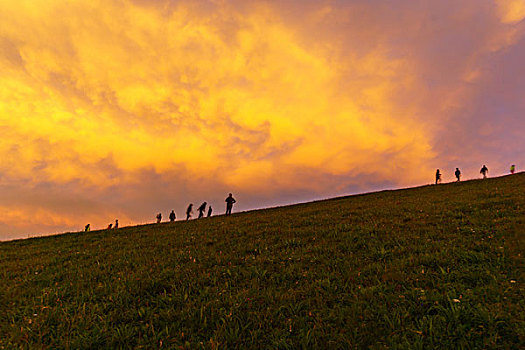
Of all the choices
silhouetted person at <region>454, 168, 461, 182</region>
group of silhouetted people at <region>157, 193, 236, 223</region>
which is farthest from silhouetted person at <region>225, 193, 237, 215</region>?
silhouetted person at <region>454, 168, 461, 182</region>

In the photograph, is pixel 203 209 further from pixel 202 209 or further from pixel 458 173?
pixel 458 173

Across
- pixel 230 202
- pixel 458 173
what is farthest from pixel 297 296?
pixel 458 173

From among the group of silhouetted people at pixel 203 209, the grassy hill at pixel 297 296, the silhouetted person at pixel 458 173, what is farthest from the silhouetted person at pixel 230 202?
the silhouetted person at pixel 458 173

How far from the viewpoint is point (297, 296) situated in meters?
7.65

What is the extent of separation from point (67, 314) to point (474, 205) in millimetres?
21428

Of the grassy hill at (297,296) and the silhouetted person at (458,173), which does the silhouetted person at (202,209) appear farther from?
the silhouetted person at (458,173)

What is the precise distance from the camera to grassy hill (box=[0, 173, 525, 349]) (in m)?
5.80

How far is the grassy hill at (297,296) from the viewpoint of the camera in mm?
5801

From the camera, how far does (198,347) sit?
5820 millimetres

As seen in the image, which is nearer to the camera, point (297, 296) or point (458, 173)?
point (297, 296)

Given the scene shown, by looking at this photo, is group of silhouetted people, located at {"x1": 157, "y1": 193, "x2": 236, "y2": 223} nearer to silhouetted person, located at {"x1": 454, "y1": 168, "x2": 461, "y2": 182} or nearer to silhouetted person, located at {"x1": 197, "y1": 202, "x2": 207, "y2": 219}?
silhouetted person, located at {"x1": 197, "y1": 202, "x2": 207, "y2": 219}

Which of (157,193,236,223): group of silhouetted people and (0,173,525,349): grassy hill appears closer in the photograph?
(0,173,525,349): grassy hill

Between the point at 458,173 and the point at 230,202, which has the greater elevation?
the point at 458,173

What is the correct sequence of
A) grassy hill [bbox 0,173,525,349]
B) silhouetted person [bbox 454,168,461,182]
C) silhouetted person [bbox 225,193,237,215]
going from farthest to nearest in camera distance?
silhouetted person [bbox 454,168,461,182] → silhouetted person [bbox 225,193,237,215] → grassy hill [bbox 0,173,525,349]
